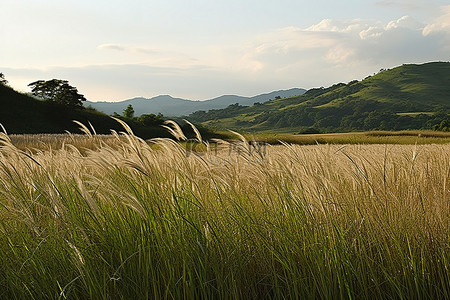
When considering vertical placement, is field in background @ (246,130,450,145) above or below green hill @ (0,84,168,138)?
below

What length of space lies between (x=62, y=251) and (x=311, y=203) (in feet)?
4.94

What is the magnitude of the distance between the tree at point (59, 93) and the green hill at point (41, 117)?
560 millimetres

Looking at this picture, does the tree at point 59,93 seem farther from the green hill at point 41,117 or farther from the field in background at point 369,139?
the field in background at point 369,139

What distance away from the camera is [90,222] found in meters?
2.57

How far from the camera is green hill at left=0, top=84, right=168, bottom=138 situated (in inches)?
1167

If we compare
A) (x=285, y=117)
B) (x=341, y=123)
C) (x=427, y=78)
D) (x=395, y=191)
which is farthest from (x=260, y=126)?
(x=395, y=191)

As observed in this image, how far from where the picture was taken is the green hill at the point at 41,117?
97.2 feet

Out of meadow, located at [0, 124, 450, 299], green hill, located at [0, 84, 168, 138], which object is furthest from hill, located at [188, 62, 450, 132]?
meadow, located at [0, 124, 450, 299]

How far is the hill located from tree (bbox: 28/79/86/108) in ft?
247

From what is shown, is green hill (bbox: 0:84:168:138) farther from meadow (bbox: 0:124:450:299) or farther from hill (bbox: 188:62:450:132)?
hill (bbox: 188:62:450:132)

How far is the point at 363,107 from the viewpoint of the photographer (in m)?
138

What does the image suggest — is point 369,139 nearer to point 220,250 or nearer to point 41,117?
point 220,250

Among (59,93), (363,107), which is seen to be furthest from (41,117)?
(363,107)

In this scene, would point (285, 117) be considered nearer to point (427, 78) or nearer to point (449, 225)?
point (427, 78)
